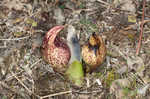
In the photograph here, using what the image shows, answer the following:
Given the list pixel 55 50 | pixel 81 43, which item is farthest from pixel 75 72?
pixel 81 43

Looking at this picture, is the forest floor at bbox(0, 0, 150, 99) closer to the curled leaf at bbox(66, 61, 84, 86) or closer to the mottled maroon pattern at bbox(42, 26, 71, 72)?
the curled leaf at bbox(66, 61, 84, 86)

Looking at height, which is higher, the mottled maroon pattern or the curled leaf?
the mottled maroon pattern

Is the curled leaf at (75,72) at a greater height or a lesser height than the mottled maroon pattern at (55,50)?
lesser

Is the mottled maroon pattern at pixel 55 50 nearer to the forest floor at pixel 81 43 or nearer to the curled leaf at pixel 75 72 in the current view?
the curled leaf at pixel 75 72

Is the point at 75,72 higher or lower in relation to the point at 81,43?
lower

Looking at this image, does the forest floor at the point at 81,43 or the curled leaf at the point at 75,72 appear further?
the forest floor at the point at 81,43

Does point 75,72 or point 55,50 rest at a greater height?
point 55,50

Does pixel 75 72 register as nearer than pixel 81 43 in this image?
Yes

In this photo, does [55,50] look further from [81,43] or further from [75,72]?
[81,43]

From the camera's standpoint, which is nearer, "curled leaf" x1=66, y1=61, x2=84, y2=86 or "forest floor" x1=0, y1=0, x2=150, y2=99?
"curled leaf" x1=66, y1=61, x2=84, y2=86

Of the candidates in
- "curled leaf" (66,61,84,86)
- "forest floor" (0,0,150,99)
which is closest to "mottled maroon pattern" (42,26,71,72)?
"curled leaf" (66,61,84,86)

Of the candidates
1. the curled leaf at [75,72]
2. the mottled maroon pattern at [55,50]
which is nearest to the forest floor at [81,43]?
the curled leaf at [75,72]

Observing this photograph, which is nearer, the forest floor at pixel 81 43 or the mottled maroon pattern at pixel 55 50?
the mottled maroon pattern at pixel 55 50
